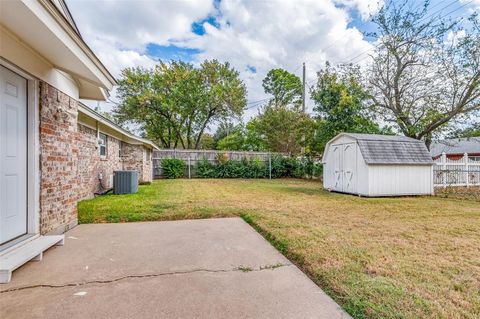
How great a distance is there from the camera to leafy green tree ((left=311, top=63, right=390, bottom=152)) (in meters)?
13.5

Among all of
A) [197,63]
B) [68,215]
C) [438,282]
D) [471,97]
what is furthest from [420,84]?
[197,63]

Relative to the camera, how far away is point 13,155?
315 centimetres

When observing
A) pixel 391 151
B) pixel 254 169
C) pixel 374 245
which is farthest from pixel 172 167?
pixel 374 245

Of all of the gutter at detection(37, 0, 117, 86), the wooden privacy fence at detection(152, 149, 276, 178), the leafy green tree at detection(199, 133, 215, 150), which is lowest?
the wooden privacy fence at detection(152, 149, 276, 178)

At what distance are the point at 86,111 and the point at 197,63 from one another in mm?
16793

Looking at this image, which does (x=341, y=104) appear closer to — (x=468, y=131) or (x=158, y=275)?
(x=468, y=131)

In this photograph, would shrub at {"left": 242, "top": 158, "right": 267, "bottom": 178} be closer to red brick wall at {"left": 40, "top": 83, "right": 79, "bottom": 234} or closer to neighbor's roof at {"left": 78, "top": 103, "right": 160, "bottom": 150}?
neighbor's roof at {"left": 78, "top": 103, "right": 160, "bottom": 150}

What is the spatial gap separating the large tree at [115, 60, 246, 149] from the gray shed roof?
45.9ft

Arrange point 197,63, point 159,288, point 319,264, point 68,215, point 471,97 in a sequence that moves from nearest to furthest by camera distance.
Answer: point 159,288 → point 319,264 → point 68,215 → point 471,97 → point 197,63

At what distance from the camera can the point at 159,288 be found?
2.34 metres

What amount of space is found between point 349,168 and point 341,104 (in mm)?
5308

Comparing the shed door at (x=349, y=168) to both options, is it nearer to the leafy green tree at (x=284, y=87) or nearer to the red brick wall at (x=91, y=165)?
the red brick wall at (x=91, y=165)

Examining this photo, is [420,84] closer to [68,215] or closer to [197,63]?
[68,215]

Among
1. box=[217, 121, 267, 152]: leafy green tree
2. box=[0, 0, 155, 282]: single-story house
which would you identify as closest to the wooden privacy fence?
box=[217, 121, 267, 152]: leafy green tree
